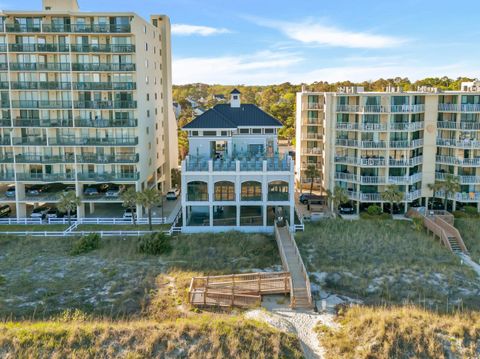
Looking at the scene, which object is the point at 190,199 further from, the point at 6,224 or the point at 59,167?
the point at 6,224

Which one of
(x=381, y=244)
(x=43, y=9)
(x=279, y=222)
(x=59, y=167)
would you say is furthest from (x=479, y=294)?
(x=43, y=9)

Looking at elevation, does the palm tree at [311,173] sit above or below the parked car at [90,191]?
above

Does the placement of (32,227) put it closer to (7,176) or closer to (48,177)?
(48,177)

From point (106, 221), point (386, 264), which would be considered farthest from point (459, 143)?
point (106, 221)

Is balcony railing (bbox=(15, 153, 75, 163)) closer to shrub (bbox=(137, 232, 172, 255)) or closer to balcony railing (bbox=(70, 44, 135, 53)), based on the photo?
balcony railing (bbox=(70, 44, 135, 53))

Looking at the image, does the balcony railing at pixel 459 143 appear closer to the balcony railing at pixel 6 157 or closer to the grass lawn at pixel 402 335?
the grass lawn at pixel 402 335

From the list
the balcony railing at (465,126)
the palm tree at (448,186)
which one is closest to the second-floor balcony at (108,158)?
the palm tree at (448,186)

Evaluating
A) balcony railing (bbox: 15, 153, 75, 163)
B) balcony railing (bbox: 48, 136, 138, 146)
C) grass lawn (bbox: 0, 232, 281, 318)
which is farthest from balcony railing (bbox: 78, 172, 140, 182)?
grass lawn (bbox: 0, 232, 281, 318)
